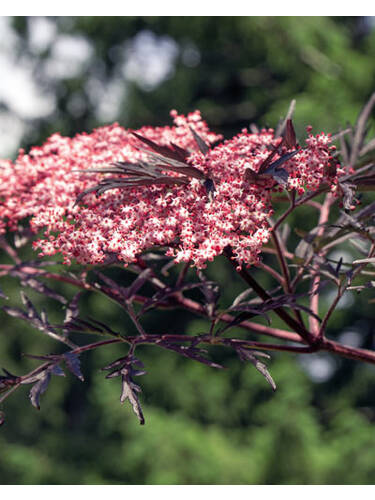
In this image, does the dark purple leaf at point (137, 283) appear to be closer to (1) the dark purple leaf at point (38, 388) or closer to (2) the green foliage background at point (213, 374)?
(1) the dark purple leaf at point (38, 388)

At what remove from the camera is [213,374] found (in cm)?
736

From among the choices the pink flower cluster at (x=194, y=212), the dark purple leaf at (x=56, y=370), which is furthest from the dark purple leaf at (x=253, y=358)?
the dark purple leaf at (x=56, y=370)

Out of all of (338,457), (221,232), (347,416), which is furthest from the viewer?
(347,416)

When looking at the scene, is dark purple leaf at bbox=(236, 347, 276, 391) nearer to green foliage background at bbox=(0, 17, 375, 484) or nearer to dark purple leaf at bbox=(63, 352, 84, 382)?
dark purple leaf at bbox=(63, 352, 84, 382)

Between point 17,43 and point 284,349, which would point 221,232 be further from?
point 17,43

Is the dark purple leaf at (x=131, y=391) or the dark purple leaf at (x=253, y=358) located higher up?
the dark purple leaf at (x=131, y=391)

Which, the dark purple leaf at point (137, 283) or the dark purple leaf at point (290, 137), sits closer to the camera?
the dark purple leaf at point (290, 137)

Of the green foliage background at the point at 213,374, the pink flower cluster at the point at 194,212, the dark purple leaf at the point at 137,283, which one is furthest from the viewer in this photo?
the green foliage background at the point at 213,374

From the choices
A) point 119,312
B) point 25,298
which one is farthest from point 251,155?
point 119,312

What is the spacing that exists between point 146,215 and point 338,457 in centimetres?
585

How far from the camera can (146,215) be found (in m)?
0.84

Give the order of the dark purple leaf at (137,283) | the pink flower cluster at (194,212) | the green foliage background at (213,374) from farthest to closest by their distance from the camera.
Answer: the green foliage background at (213,374) → the dark purple leaf at (137,283) → the pink flower cluster at (194,212)

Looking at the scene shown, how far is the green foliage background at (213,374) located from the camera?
6168 mm

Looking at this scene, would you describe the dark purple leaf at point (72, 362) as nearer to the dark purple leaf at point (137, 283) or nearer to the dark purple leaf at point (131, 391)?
the dark purple leaf at point (131, 391)
